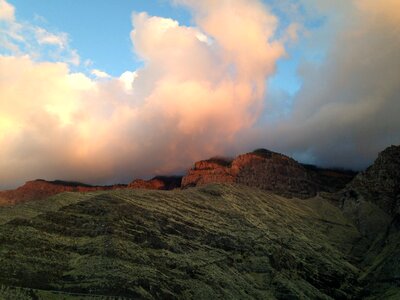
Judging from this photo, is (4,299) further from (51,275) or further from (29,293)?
(51,275)

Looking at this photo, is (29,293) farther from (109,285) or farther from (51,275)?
(109,285)

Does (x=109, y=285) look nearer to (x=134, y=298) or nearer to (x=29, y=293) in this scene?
(x=134, y=298)

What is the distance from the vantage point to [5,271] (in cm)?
18875

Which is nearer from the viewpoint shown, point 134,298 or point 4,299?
point 4,299

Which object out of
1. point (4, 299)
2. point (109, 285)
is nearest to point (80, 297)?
point (109, 285)

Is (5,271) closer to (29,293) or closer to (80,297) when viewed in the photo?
(29,293)

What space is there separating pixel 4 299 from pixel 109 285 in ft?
138

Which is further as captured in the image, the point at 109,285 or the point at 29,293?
the point at 109,285

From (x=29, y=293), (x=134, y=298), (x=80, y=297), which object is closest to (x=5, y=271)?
(x=29, y=293)

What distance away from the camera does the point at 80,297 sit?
7397 inches

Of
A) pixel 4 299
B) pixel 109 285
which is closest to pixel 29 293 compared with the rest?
pixel 4 299

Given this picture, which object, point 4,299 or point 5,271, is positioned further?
point 5,271

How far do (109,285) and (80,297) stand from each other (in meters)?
14.3

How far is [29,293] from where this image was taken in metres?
181
